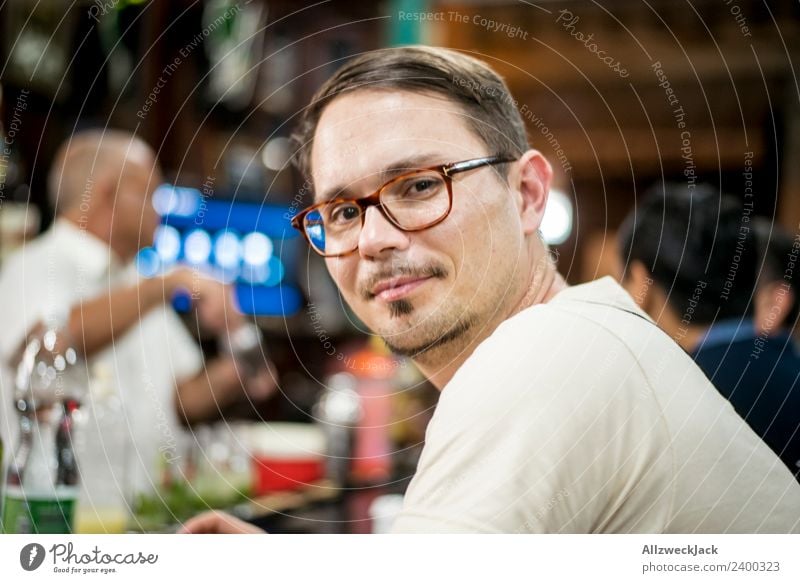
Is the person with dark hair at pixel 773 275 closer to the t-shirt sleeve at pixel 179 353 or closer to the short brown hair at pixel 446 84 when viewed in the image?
the short brown hair at pixel 446 84

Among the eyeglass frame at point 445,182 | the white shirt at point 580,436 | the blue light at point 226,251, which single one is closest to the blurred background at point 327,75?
the blue light at point 226,251

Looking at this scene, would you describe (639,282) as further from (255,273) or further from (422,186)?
(255,273)

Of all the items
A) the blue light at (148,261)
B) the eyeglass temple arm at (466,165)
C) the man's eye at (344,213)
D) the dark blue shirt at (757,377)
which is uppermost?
the eyeglass temple arm at (466,165)

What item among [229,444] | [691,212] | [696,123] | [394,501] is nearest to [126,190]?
[229,444]

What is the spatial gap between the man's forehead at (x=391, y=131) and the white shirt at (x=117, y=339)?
57cm

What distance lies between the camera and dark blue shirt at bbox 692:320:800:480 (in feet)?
2.63

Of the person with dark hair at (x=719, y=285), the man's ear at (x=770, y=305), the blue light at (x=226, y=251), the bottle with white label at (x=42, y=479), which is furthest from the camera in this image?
the blue light at (x=226, y=251)

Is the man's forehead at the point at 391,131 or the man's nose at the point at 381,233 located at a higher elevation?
the man's forehead at the point at 391,131

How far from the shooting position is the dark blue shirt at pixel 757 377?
31.5 inches

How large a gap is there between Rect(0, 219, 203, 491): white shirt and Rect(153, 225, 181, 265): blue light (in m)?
0.31

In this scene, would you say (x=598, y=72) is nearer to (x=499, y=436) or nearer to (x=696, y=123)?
(x=696, y=123)

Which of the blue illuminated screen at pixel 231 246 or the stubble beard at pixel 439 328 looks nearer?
the stubble beard at pixel 439 328

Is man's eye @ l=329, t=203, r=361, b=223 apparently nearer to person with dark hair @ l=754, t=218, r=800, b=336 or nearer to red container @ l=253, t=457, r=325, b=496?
person with dark hair @ l=754, t=218, r=800, b=336

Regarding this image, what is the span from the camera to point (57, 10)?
1.70m
